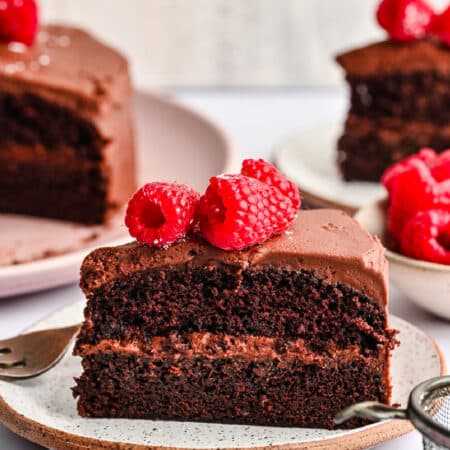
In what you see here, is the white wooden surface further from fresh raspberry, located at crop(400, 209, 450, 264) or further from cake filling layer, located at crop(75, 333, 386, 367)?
cake filling layer, located at crop(75, 333, 386, 367)

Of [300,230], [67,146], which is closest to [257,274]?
[300,230]

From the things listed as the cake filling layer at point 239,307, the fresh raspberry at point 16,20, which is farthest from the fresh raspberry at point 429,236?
the fresh raspberry at point 16,20

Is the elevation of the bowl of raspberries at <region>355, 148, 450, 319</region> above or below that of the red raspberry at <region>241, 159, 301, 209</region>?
below

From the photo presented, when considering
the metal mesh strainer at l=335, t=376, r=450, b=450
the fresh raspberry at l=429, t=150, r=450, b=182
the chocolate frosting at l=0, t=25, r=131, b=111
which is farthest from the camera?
the chocolate frosting at l=0, t=25, r=131, b=111

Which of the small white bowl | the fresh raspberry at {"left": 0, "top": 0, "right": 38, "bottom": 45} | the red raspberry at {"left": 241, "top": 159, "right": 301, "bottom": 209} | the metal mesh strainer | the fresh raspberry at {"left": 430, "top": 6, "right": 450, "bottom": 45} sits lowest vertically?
the small white bowl

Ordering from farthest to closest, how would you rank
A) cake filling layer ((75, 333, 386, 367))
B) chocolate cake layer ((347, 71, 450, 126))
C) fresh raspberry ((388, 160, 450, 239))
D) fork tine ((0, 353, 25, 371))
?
1. chocolate cake layer ((347, 71, 450, 126))
2. fresh raspberry ((388, 160, 450, 239))
3. fork tine ((0, 353, 25, 371))
4. cake filling layer ((75, 333, 386, 367))

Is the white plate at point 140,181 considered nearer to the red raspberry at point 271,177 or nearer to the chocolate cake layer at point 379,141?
the chocolate cake layer at point 379,141

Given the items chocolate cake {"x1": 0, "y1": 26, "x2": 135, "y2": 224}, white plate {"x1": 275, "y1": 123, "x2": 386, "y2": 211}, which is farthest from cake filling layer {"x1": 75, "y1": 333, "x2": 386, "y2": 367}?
chocolate cake {"x1": 0, "y1": 26, "x2": 135, "y2": 224}

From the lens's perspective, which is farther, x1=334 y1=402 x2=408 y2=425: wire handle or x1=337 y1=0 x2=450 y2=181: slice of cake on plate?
x1=337 y1=0 x2=450 y2=181: slice of cake on plate
